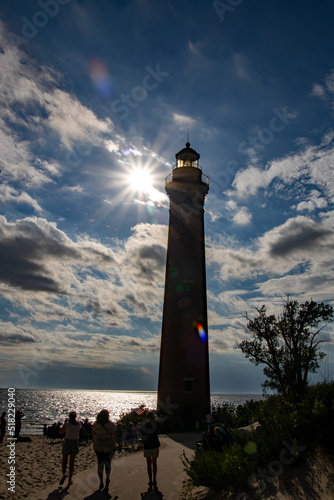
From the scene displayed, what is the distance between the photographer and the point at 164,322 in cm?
2612

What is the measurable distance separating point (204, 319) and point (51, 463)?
586 inches

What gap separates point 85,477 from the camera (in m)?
10.0

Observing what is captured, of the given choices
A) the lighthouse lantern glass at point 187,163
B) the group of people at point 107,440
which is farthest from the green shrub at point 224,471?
the lighthouse lantern glass at point 187,163

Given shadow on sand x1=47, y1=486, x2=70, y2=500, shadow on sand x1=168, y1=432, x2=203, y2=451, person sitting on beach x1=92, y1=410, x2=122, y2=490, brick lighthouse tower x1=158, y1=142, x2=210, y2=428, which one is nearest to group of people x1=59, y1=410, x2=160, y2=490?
person sitting on beach x1=92, y1=410, x2=122, y2=490

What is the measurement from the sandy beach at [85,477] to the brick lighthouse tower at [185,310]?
767 cm

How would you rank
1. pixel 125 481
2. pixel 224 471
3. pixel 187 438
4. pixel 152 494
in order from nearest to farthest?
pixel 224 471
pixel 152 494
pixel 125 481
pixel 187 438

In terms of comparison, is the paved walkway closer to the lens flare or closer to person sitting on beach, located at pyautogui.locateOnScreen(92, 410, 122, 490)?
person sitting on beach, located at pyautogui.locateOnScreen(92, 410, 122, 490)

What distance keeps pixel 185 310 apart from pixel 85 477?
1650 cm

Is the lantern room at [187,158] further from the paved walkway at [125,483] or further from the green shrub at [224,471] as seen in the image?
the green shrub at [224,471]

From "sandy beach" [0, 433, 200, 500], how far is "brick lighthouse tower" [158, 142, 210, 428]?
767 cm

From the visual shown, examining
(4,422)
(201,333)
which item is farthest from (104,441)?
(201,333)

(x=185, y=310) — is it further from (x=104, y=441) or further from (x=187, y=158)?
(x=104, y=441)

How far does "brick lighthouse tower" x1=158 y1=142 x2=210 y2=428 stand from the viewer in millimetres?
24312

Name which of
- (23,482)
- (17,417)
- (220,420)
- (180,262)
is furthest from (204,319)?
(23,482)
